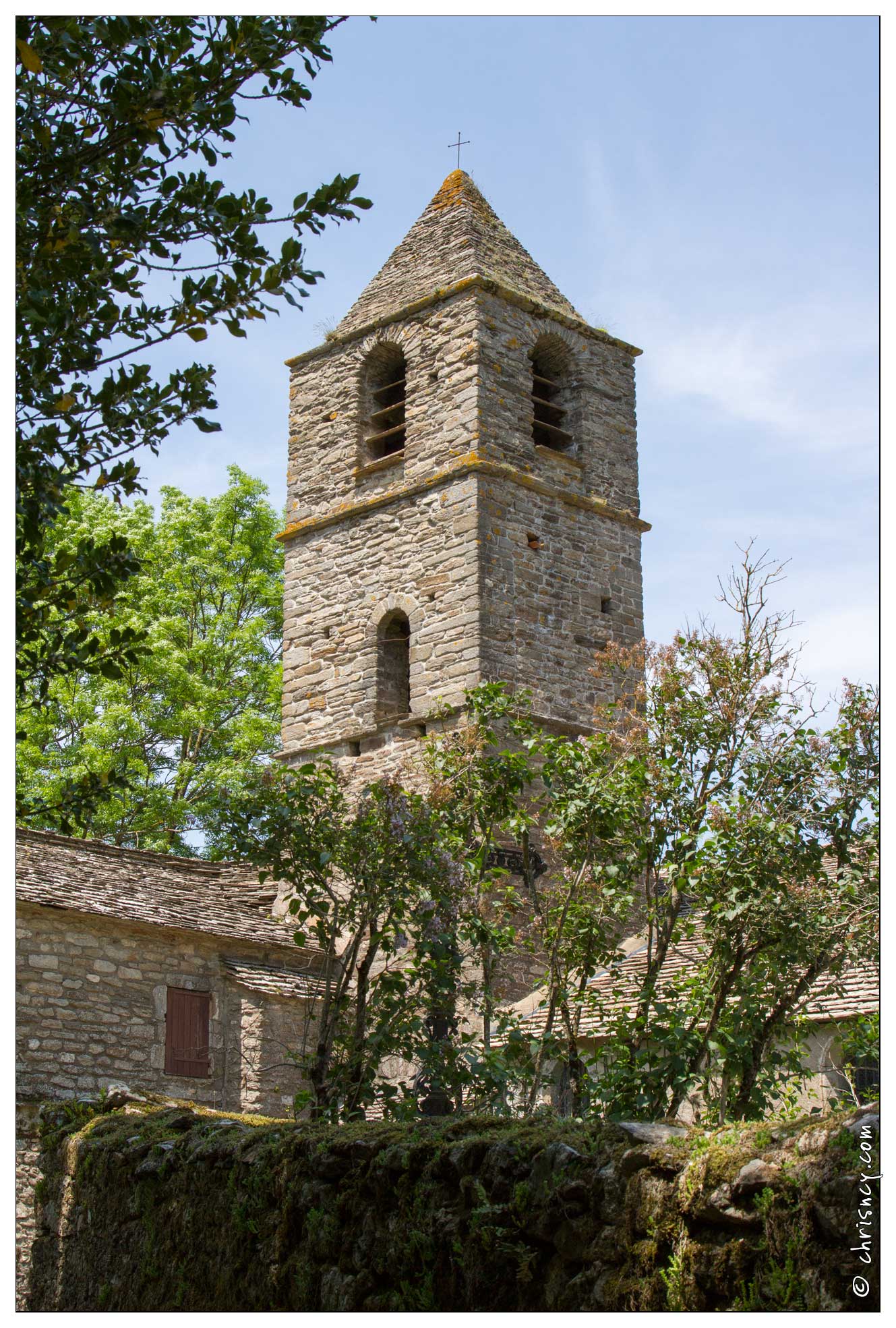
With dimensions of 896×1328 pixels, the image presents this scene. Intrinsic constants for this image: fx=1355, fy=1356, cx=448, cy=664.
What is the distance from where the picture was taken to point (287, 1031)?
13.7m

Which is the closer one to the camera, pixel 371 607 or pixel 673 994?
pixel 673 994

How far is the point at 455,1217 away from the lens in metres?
5.14

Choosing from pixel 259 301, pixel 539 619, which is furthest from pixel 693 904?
pixel 539 619

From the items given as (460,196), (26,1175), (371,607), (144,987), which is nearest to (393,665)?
(371,607)

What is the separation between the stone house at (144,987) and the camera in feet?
40.7

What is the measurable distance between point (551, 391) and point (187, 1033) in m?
9.96

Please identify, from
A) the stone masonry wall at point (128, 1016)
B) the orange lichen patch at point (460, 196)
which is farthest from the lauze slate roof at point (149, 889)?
the orange lichen patch at point (460, 196)

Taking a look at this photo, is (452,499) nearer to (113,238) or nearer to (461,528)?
(461,528)

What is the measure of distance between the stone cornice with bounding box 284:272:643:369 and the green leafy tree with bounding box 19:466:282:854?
12.9 feet

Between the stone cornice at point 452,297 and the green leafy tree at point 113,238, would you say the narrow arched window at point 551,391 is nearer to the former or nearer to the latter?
the stone cornice at point 452,297

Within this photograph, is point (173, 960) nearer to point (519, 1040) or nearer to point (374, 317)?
point (519, 1040)

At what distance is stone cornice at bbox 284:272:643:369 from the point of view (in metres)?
17.4

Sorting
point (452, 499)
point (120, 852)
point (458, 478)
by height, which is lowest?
point (120, 852)

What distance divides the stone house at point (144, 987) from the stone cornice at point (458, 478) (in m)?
5.41
